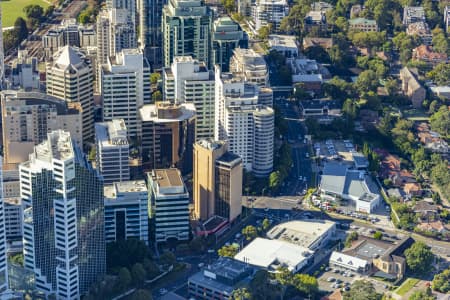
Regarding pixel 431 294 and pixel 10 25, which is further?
pixel 10 25

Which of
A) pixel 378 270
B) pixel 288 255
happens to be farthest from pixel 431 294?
pixel 288 255

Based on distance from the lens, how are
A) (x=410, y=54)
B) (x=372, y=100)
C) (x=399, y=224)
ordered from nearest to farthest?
(x=399, y=224), (x=372, y=100), (x=410, y=54)

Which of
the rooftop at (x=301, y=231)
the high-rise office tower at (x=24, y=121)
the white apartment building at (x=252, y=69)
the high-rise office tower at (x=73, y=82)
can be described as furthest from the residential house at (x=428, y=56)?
the high-rise office tower at (x=24, y=121)

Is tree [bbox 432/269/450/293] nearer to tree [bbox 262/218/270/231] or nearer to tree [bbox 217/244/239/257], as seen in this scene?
tree [bbox 262/218/270/231]

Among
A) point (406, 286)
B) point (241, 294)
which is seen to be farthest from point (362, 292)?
point (241, 294)

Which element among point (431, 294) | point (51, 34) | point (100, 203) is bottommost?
point (431, 294)

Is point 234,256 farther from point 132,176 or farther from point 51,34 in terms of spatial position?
point 51,34

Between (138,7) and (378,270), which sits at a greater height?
(138,7)

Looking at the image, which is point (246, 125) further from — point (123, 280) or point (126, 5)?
point (126, 5)
